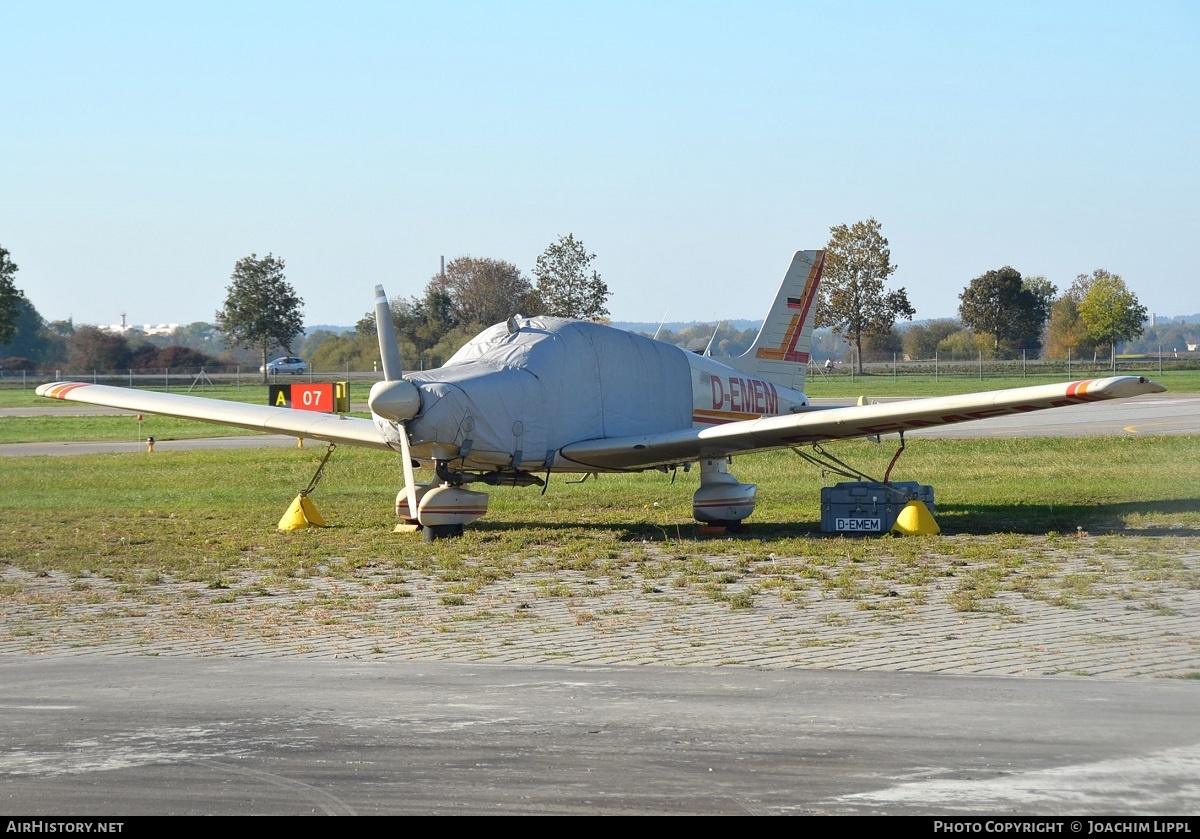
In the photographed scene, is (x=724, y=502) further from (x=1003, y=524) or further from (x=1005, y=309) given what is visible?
(x=1005, y=309)

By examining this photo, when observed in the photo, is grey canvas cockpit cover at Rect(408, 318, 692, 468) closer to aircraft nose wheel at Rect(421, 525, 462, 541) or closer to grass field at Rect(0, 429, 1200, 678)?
aircraft nose wheel at Rect(421, 525, 462, 541)

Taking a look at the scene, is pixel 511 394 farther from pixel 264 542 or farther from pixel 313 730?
pixel 313 730

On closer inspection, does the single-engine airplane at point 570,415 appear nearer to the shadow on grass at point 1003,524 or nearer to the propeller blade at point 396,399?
the propeller blade at point 396,399

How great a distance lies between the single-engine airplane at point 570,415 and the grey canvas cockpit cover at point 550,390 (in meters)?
0.02

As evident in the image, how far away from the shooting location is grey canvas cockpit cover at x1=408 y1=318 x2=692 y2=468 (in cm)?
1509

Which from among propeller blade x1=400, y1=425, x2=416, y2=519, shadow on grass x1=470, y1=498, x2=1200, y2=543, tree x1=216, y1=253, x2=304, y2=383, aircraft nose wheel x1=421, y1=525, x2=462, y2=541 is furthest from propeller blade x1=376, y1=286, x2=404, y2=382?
tree x1=216, y1=253, x2=304, y2=383

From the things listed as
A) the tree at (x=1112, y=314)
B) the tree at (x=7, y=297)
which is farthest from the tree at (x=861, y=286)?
the tree at (x=7, y=297)

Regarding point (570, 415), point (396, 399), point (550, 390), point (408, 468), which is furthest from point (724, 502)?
point (396, 399)

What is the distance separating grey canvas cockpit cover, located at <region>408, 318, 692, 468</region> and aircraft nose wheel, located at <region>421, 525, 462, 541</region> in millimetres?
1030

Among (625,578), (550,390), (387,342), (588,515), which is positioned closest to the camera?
(625,578)

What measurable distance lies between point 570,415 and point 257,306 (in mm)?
71564

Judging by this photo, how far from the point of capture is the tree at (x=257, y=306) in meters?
84.0

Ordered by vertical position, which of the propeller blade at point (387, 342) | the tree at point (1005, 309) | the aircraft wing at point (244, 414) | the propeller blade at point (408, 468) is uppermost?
the tree at point (1005, 309)

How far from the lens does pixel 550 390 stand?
1619cm
